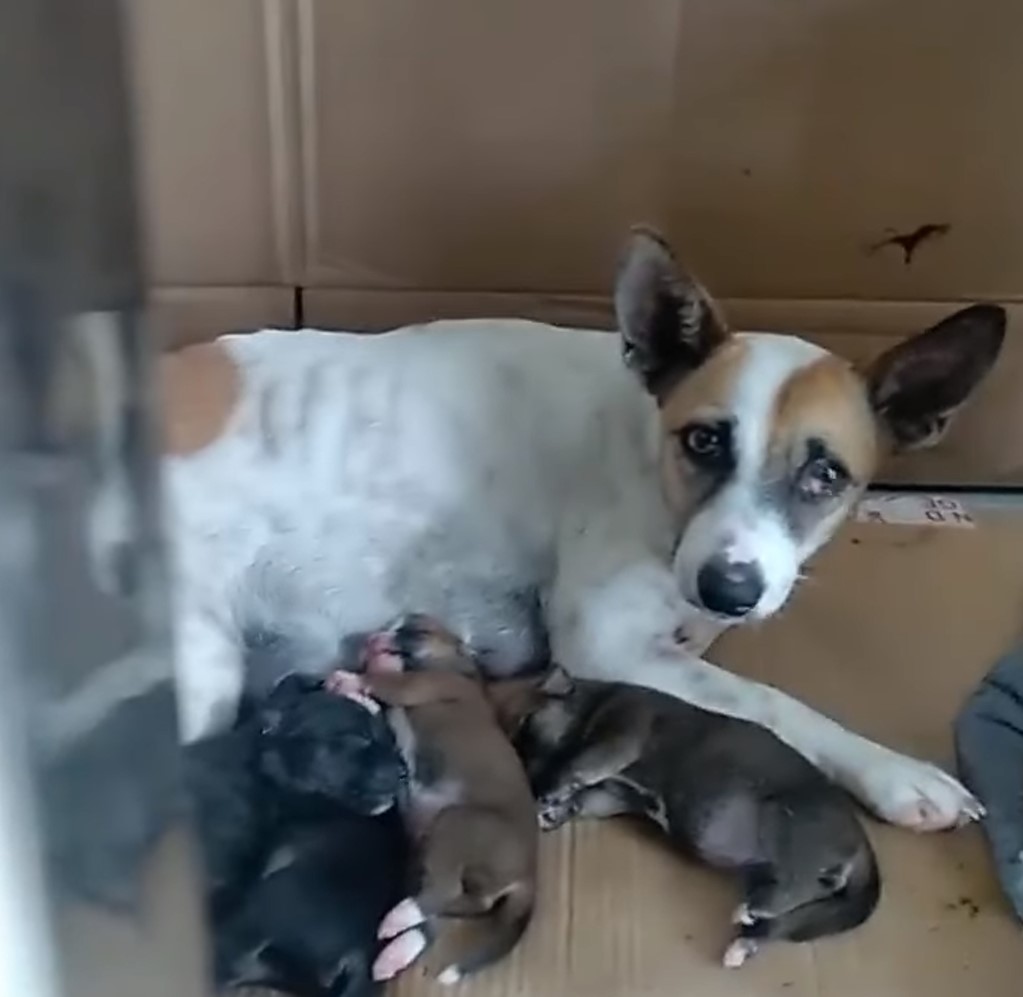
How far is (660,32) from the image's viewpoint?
205cm

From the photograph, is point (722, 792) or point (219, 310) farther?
point (219, 310)

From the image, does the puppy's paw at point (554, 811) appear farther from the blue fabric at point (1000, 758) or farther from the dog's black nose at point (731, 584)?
the blue fabric at point (1000, 758)

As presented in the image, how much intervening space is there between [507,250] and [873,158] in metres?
0.46

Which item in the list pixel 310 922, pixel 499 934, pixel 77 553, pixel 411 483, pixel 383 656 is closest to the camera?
pixel 77 553

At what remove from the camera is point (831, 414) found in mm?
1670

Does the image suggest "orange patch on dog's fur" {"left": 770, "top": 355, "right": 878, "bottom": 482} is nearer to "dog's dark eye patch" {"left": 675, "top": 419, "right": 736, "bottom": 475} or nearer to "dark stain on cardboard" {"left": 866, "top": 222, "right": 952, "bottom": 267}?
"dog's dark eye patch" {"left": 675, "top": 419, "right": 736, "bottom": 475}

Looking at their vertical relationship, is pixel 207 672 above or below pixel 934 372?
below

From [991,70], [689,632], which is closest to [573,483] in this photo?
[689,632]

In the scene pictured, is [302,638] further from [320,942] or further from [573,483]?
[320,942]

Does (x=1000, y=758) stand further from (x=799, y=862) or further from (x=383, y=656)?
(x=383, y=656)

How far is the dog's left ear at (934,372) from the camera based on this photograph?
5.46 feet

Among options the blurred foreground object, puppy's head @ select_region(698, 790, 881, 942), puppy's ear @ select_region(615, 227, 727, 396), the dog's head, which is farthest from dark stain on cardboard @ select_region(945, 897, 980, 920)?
the blurred foreground object

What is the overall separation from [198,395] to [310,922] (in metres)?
0.64

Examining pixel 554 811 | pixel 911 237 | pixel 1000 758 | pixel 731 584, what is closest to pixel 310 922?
pixel 554 811
